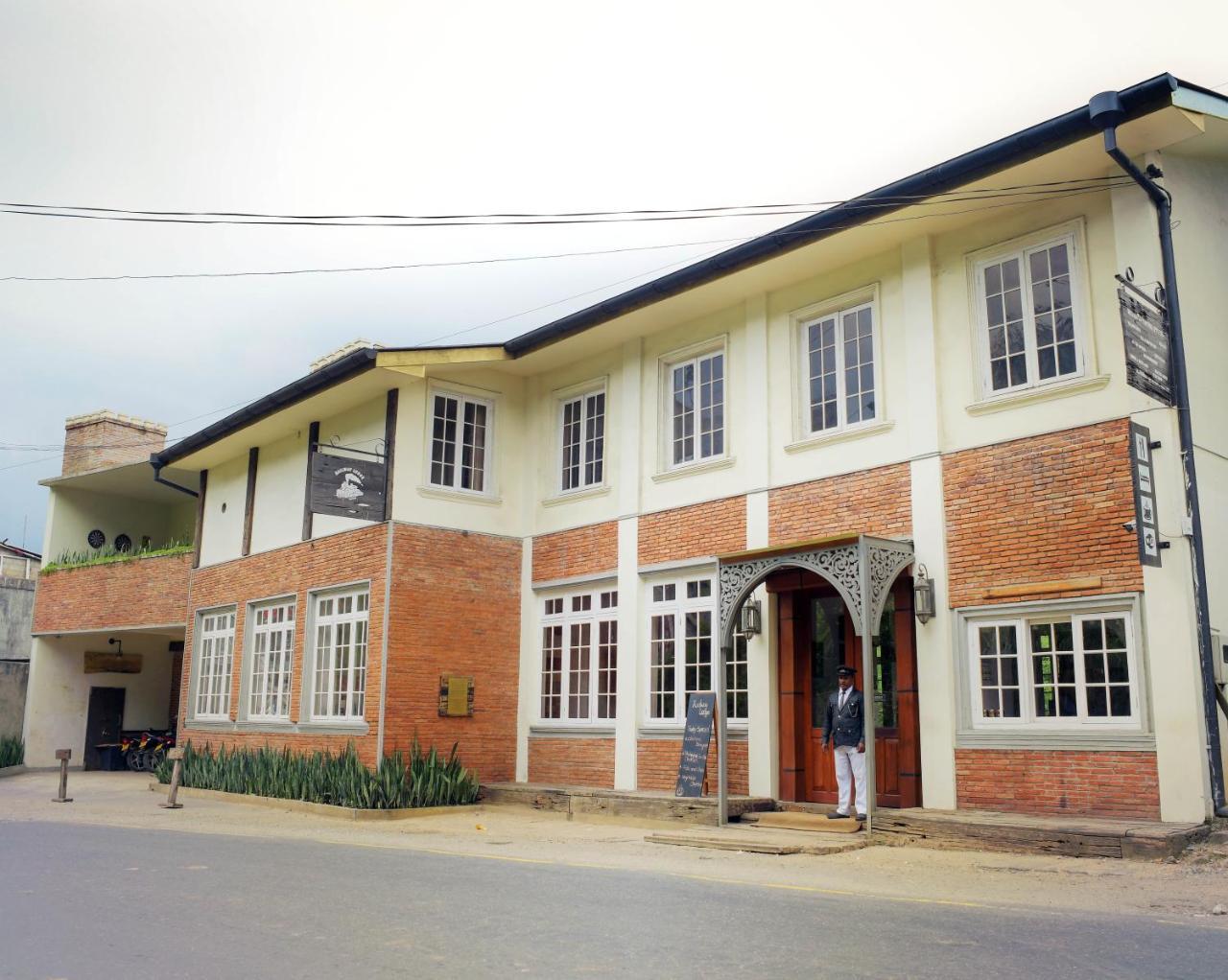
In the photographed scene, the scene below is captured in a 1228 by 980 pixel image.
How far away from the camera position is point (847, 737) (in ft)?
40.1

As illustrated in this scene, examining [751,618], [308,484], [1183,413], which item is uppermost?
[308,484]

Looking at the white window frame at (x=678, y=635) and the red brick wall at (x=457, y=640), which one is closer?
the white window frame at (x=678, y=635)

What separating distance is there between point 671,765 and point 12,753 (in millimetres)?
18559

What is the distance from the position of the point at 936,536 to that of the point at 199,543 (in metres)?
16.1

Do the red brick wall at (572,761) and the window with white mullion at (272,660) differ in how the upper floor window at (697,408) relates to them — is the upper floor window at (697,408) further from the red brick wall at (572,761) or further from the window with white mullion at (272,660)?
the window with white mullion at (272,660)

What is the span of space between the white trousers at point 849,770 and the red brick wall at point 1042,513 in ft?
6.31

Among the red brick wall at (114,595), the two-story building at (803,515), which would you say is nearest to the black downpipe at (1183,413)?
the two-story building at (803,515)

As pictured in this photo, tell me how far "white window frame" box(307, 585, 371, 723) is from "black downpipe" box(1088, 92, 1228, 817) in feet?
35.9

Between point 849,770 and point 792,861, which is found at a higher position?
point 849,770

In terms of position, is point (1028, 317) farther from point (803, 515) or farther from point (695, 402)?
point (695, 402)

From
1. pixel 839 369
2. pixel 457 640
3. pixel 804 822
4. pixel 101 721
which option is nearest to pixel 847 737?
pixel 804 822

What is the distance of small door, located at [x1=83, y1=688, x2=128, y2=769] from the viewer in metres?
27.8

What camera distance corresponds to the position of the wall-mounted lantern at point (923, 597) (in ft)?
40.0

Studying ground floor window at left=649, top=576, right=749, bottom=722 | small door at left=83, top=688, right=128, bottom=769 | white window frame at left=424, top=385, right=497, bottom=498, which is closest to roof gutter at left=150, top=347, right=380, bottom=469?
white window frame at left=424, top=385, right=497, bottom=498
